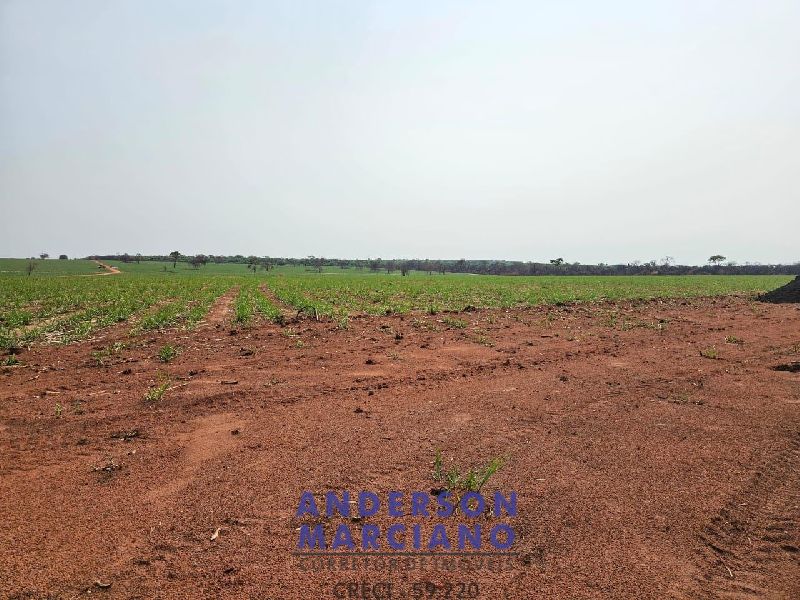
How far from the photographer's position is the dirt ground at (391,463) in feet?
10.1

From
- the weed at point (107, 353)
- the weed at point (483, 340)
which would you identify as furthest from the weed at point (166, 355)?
the weed at point (483, 340)

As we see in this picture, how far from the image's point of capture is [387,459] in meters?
4.83

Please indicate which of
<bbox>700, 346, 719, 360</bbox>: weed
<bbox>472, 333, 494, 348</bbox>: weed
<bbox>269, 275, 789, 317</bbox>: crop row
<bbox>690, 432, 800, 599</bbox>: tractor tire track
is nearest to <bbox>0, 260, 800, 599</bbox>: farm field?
<bbox>690, 432, 800, 599</bbox>: tractor tire track

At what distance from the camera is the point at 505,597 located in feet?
9.48

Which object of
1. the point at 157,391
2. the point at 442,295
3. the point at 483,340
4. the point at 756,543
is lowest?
the point at 756,543

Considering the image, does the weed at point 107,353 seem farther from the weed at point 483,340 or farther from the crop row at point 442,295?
the weed at point 483,340

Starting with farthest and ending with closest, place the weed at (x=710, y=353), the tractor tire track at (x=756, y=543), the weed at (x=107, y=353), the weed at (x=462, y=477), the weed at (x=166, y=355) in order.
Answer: the weed at (x=710, y=353) < the weed at (x=166, y=355) < the weed at (x=107, y=353) < the weed at (x=462, y=477) < the tractor tire track at (x=756, y=543)

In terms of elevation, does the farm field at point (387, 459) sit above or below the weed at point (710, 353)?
below

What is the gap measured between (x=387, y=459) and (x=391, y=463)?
108mm

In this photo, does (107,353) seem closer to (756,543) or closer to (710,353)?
(756,543)

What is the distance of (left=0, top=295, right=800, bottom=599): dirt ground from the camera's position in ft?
10.1

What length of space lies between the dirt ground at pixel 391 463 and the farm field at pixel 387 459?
0.08 feet

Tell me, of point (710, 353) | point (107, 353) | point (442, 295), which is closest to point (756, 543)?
point (710, 353)

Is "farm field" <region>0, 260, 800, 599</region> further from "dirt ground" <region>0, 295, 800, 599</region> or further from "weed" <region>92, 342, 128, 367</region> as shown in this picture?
"weed" <region>92, 342, 128, 367</region>
